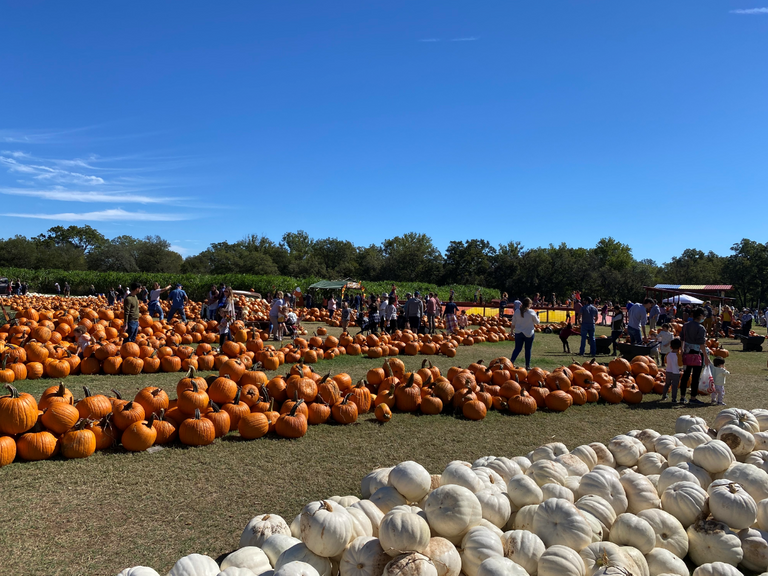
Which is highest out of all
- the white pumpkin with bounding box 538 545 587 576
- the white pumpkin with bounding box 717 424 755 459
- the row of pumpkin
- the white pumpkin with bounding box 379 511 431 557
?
the white pumpkin with bounding box 717 424 755 459

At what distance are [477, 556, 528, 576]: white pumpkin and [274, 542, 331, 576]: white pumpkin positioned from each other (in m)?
0.87

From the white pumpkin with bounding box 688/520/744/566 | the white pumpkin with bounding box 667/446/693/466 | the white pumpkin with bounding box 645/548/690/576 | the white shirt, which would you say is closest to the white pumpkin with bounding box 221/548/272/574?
the white pumpkin with bounding box 645/548/690/576

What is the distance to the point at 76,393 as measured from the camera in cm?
776

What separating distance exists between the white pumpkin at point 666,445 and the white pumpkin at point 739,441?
1.31 feet

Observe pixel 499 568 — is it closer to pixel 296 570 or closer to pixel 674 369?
pixel 296 570

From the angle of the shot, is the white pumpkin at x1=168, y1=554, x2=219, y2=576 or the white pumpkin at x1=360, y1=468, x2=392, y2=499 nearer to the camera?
the white pumpkin at x1=168, y1=554, x2=219, y2=576

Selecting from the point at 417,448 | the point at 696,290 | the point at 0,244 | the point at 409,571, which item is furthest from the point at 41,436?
the point at 0,244

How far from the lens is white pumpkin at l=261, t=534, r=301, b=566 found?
9.38 ft

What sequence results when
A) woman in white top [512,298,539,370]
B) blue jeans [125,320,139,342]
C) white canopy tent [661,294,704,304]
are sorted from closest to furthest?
woman in white top [512,298,539,370]
blue jeans [125,320,139,342]
white canopy tent [661,294,704,304]

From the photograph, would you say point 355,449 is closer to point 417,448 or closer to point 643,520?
point 417,448

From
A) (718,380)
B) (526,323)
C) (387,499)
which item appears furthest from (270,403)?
(718,380)

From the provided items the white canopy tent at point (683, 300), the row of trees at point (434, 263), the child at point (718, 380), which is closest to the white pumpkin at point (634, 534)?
the child at point (718, 380)

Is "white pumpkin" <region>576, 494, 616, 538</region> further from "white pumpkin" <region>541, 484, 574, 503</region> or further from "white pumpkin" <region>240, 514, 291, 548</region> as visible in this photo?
"white pumpkin" <region>240, 514, 291, 548</region>

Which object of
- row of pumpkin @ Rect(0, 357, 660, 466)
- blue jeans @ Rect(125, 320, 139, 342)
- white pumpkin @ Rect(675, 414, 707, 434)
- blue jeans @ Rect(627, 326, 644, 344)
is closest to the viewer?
row of pumpkin @ Rect(0, 357, 660, 466)
